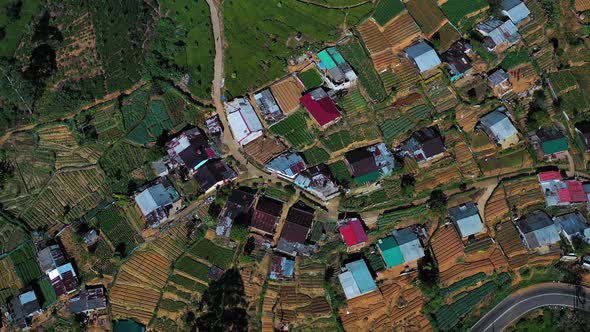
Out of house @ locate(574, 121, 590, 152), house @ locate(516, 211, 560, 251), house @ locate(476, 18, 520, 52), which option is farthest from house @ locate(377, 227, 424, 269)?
house @ locate(476, 18, 520, 52)

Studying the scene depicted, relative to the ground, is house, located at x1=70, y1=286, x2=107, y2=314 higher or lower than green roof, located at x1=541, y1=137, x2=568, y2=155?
higher

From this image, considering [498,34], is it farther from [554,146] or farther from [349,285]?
[349,285]

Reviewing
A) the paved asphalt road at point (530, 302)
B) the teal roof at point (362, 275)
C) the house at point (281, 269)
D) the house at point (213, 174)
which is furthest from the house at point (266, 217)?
the paved asphalt road at point (530, 302)

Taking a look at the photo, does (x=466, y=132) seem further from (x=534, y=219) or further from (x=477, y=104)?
(x=534, y=219)

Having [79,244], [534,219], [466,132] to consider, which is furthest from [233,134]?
[534,219]

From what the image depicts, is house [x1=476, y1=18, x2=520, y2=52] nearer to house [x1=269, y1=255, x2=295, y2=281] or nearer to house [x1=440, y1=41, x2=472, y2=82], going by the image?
house [x1=440, y1=41, x2=472, y2=82]

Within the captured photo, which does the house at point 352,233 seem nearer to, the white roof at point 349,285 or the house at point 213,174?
the white roof at point 349,285
